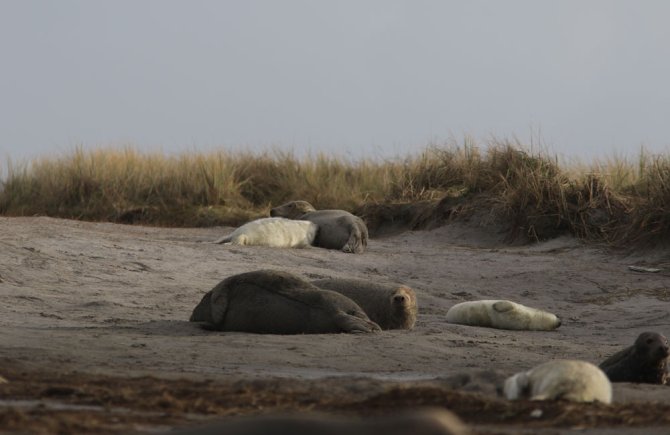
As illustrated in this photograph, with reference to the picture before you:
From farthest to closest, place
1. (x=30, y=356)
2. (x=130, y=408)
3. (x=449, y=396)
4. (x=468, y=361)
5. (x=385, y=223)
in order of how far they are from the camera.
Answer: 1. (x=385, y=223)
2. (x=468, y=361)
3. (x=30, y=356)
4. (x=449, y=396)
5. (x=130, y=408)

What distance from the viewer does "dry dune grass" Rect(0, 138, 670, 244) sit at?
17.7m

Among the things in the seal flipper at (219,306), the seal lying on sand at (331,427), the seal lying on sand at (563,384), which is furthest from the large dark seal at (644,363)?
the seal lying on sand at (331,427)

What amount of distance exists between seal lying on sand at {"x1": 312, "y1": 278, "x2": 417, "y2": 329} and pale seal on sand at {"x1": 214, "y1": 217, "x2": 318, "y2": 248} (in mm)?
5715

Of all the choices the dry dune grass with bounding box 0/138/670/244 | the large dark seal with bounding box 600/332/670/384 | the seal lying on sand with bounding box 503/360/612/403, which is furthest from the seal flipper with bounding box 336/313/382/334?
the dry dune grass with bounding box 0/138/670/244

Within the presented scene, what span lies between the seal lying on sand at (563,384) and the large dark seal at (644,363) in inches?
61.1

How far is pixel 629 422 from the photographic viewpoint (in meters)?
5.16

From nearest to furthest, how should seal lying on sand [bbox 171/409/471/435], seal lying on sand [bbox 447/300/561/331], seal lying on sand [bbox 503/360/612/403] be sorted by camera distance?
seal lying on sand [bbox 171/409/471/435] < seal lying on sand [bbox 503/360/612/403] < seal lying on sand [bbox 447/300/561/331]

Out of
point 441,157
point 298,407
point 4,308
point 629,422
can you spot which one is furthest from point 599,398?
point 441,157

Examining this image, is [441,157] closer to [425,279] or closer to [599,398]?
[425,279]

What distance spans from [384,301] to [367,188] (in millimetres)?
12727

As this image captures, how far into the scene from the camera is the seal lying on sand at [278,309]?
9031mm

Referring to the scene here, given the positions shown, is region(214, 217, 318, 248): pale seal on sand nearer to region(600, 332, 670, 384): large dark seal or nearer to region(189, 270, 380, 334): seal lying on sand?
region(189, 270, 380, 334): seal lying on sand

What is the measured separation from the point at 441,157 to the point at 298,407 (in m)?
16.9

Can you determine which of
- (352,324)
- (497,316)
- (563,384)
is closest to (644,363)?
(563,384)
